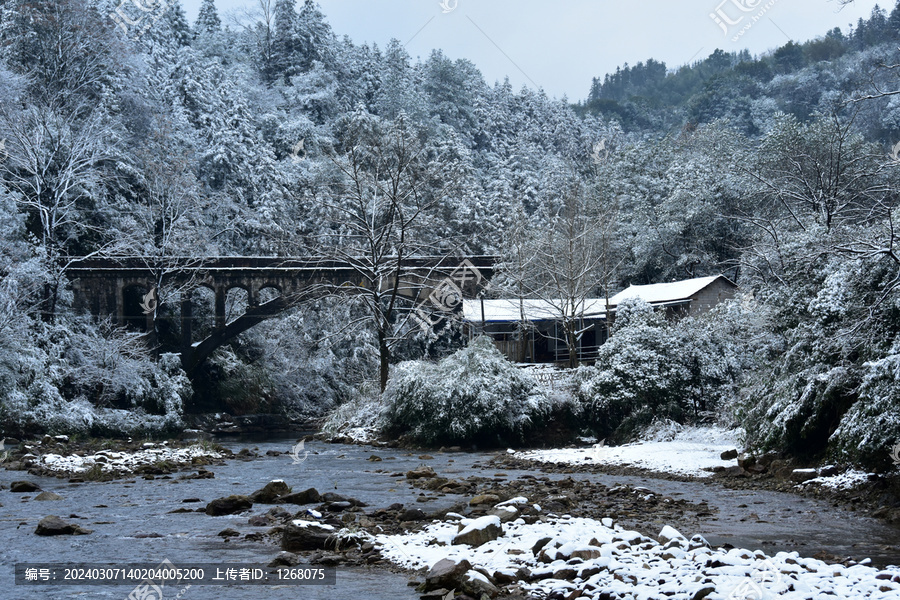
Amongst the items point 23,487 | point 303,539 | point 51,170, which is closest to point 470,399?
point 23,487

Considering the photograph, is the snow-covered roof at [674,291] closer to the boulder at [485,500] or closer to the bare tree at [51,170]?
the bare tree at [51,170]

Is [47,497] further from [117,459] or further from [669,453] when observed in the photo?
[669,453]

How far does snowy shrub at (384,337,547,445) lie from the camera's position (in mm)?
23156

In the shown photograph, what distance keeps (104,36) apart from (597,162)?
135 ft

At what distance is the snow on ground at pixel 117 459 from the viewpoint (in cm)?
1792

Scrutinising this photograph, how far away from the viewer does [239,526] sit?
10.9 meters

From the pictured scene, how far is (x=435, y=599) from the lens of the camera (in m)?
7.38

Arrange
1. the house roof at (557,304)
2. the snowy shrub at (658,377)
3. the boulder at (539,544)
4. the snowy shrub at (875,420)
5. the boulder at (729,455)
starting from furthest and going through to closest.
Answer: the house roof at (557,304)
the snowy shrub at (658,377)
the boulder at (729,455)
the snowy shrub at (875,420)
the boulder at (539,544)

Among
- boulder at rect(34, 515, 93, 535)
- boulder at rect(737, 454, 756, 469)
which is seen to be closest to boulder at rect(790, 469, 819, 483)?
boulder at rect(737, 454, 756, 469)

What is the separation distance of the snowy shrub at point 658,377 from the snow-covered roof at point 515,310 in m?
12.8

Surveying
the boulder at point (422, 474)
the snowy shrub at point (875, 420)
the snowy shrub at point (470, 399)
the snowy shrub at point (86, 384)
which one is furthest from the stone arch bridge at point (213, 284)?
the snowy shrub at point (875, 420)

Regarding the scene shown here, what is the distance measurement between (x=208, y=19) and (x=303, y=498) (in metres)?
74.2

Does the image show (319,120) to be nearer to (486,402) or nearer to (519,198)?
(519,198)

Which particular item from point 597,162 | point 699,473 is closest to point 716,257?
point 597,162
